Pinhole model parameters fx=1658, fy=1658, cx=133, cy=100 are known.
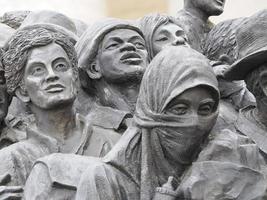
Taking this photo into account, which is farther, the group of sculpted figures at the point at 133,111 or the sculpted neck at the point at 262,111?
the sculpted neck at the point at 262,111

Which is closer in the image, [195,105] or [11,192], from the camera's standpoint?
[195,105]

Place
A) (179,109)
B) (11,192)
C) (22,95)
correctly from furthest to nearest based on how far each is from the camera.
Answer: (22,95) → (11,192) → (179,109)

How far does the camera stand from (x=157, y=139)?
776 cm

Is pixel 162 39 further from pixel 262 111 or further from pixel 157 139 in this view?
pixel 157 139

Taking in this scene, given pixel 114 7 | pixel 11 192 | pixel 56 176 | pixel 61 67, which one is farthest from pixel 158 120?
pixel 114 7

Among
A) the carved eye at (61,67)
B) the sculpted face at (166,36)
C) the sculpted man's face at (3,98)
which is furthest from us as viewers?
the sculpted face at (166,36)

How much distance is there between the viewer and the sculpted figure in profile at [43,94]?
27.9 feet

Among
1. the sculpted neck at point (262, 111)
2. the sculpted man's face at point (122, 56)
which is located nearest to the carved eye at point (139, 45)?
the sculpted man's face at point (122, 56)

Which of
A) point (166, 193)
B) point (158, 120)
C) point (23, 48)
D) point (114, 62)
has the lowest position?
point (114, 62)

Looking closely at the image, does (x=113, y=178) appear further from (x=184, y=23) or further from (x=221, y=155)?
(x=184, y=23)

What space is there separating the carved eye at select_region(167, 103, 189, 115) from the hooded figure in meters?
0.02

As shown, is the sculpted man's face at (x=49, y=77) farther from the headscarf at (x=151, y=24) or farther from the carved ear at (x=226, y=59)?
the carved ear at (x=226, y=59)

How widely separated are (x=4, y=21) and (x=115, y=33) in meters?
1.99

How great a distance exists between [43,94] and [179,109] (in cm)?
105
